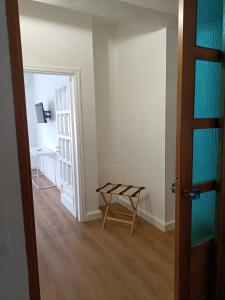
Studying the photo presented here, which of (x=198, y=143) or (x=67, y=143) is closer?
(x=198, y=143)

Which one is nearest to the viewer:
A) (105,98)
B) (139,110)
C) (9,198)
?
(9,198)

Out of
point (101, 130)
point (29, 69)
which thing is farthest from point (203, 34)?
point (101, 130)

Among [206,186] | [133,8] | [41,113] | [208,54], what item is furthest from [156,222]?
[41,113]

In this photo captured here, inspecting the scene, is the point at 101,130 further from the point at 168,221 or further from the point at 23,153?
the point at 23,153

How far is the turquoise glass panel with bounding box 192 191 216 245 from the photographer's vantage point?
1684 millimetres

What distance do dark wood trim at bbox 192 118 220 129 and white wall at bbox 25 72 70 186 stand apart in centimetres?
284

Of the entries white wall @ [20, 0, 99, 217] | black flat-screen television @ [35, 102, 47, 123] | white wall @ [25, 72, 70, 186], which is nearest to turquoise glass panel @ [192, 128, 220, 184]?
white wall @ [20, 0, 99, 217]

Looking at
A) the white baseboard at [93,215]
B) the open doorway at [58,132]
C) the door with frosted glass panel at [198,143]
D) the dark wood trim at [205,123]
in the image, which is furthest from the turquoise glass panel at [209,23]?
the white baseboard at [93,215]

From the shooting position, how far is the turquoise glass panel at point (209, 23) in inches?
58.2

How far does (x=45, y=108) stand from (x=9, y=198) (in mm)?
4478

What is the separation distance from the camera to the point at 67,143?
140 inches

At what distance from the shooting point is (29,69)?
2.67 metres

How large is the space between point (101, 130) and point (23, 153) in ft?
8.84

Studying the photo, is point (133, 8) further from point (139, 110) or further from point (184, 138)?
point (184, 138)
